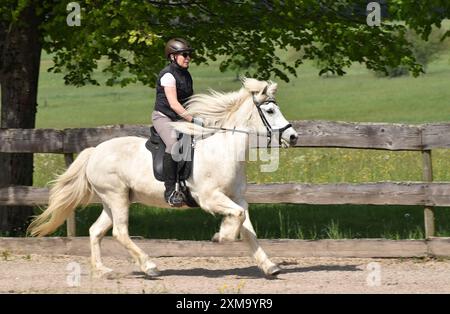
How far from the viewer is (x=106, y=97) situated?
66.9 metres

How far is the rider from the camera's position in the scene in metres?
10.6

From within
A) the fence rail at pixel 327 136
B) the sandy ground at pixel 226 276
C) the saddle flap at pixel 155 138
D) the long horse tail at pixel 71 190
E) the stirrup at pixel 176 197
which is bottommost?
the sandy ground at pixel 226 276

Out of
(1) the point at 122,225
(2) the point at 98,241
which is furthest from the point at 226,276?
(2) the point at 98,241

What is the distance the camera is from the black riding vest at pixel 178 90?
10656mm

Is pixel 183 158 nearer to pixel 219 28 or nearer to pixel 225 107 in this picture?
pixel 225 107

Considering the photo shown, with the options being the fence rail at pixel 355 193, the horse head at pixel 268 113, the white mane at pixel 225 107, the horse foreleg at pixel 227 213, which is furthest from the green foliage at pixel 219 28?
the horse foreleg at pixel 227 213

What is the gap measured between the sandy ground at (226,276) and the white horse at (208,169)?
0.36 metres

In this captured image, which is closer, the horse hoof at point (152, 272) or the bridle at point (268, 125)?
the bridle at point (268, 125)

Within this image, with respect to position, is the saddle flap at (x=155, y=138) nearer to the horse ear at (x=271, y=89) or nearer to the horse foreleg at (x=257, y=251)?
the horse foreleg at (x=257, y=251)

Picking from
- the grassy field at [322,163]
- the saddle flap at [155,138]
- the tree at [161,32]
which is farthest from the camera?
the grassy field at [322,163]

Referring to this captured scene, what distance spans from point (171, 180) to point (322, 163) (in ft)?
41.9

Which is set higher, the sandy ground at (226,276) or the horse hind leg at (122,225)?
the horse hind leg at (122,225)
